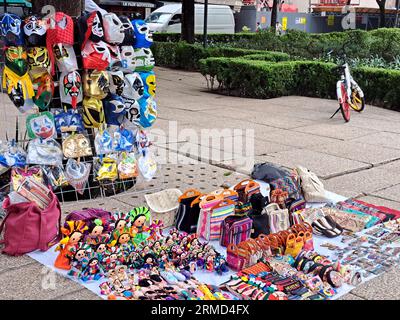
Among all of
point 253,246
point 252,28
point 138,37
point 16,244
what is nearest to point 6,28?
point 138,37

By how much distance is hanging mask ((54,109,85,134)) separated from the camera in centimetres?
520

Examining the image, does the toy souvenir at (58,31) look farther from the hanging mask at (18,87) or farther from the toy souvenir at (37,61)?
the hanging mask at (18,87)

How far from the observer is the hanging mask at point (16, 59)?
192 inches

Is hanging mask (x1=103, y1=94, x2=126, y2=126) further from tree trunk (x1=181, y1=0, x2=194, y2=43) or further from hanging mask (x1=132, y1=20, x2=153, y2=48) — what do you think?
tree trunk (x1=181, y1=0, x2=194, y2=43)

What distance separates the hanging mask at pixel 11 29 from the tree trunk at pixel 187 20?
48.6 feet

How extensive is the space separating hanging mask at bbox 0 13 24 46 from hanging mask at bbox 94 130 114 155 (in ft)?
3.66

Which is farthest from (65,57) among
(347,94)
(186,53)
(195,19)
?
(195,19)

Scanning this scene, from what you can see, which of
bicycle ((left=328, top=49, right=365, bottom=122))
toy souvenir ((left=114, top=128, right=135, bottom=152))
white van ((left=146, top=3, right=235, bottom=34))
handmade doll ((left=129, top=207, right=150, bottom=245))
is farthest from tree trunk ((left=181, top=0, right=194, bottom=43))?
handmade doll ((left=129, top=207, right=150, bottom=245))

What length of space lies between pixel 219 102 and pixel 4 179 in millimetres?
7320

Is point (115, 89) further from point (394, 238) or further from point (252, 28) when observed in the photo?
point (252, 28)

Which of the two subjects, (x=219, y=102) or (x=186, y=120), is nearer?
(x=186, y=120)

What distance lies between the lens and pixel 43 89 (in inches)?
199

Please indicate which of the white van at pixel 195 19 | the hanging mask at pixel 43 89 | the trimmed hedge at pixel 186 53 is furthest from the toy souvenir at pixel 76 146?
the white van at pixel 195 19

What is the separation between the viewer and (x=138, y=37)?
532 centimetres
